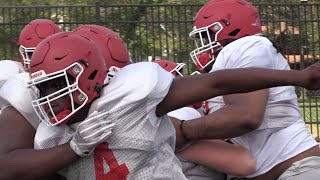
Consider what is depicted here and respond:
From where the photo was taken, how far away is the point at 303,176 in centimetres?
383

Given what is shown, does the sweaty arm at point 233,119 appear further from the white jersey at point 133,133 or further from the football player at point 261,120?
the white jersey at point 133,133

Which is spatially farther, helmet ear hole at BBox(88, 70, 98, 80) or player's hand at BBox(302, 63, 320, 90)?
helmet ear hole at BBox(88, 70, 98, 80)

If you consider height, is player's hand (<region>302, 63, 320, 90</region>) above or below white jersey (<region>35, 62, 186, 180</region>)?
above

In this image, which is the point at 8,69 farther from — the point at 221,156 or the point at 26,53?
the point at 221,156

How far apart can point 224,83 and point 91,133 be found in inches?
21.7

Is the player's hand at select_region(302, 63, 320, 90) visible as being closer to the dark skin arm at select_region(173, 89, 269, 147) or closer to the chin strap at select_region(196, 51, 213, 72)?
the dark skin arm at select_region(173, 89, 269, 147)

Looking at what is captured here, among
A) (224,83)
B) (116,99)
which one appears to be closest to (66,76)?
(116,99)

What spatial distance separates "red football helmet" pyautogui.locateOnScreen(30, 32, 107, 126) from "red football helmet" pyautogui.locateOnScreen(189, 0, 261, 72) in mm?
947

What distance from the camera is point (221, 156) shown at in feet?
12.7

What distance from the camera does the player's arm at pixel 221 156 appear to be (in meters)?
3.87

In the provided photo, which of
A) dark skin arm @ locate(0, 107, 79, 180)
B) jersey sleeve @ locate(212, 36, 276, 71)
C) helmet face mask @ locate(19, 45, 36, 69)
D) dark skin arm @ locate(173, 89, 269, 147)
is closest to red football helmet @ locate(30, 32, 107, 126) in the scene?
dark skin arm @ locate(0, 107, 79, 180)

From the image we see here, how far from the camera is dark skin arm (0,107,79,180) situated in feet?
10.7

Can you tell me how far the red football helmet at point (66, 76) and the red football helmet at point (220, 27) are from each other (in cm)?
95

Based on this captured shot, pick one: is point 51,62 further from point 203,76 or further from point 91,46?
point 203,76
